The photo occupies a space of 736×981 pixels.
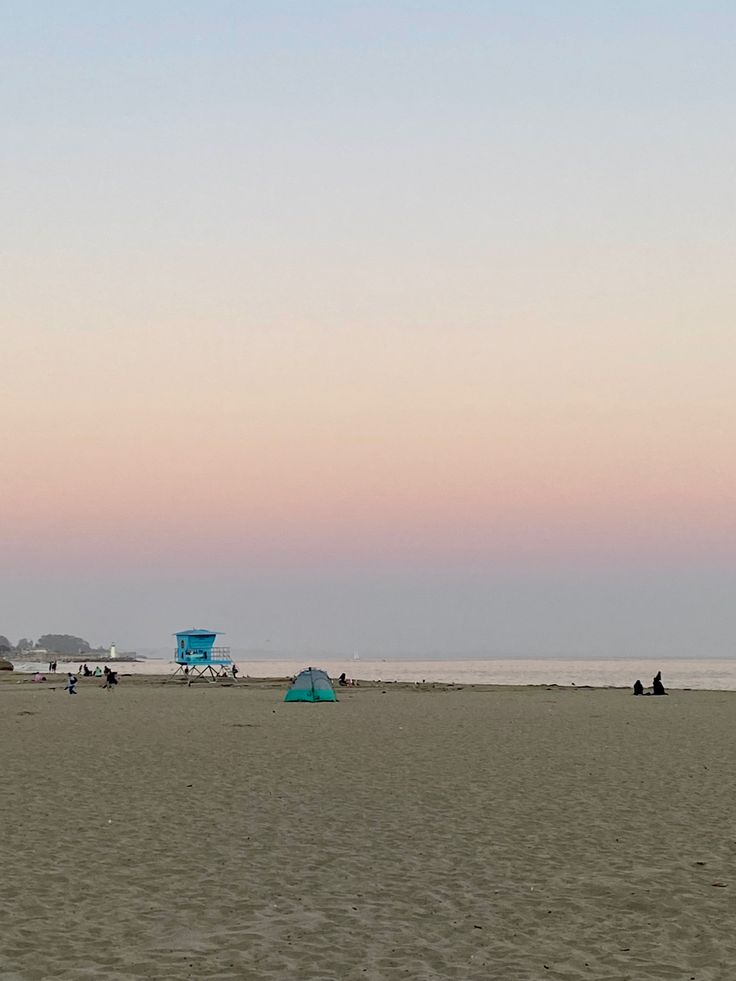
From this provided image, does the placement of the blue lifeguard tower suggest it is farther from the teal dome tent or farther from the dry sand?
the dry sand

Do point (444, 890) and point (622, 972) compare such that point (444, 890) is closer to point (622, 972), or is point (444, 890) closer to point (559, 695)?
point (622, 972)

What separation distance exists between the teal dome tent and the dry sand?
2375cm

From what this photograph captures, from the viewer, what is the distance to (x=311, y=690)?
54375mm

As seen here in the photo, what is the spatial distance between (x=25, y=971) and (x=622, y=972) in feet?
17.8

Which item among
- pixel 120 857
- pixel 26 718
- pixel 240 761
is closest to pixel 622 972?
pixel 120 857

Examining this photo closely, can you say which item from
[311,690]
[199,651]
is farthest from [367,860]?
[199,651]

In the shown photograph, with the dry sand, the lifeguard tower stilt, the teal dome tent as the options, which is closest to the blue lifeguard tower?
the lifeguard tower stilt

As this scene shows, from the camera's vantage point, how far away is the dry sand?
9734 millimetres

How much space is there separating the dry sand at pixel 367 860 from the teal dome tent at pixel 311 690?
23.8 metres

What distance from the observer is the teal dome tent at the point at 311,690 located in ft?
177

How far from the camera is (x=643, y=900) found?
11.8 metres

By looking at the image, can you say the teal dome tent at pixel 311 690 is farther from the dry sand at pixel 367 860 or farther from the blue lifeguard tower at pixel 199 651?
the blue lifeguard tower at pixel 199 651

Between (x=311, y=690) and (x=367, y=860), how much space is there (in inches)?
1610

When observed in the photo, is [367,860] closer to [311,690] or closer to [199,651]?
[311,690]
